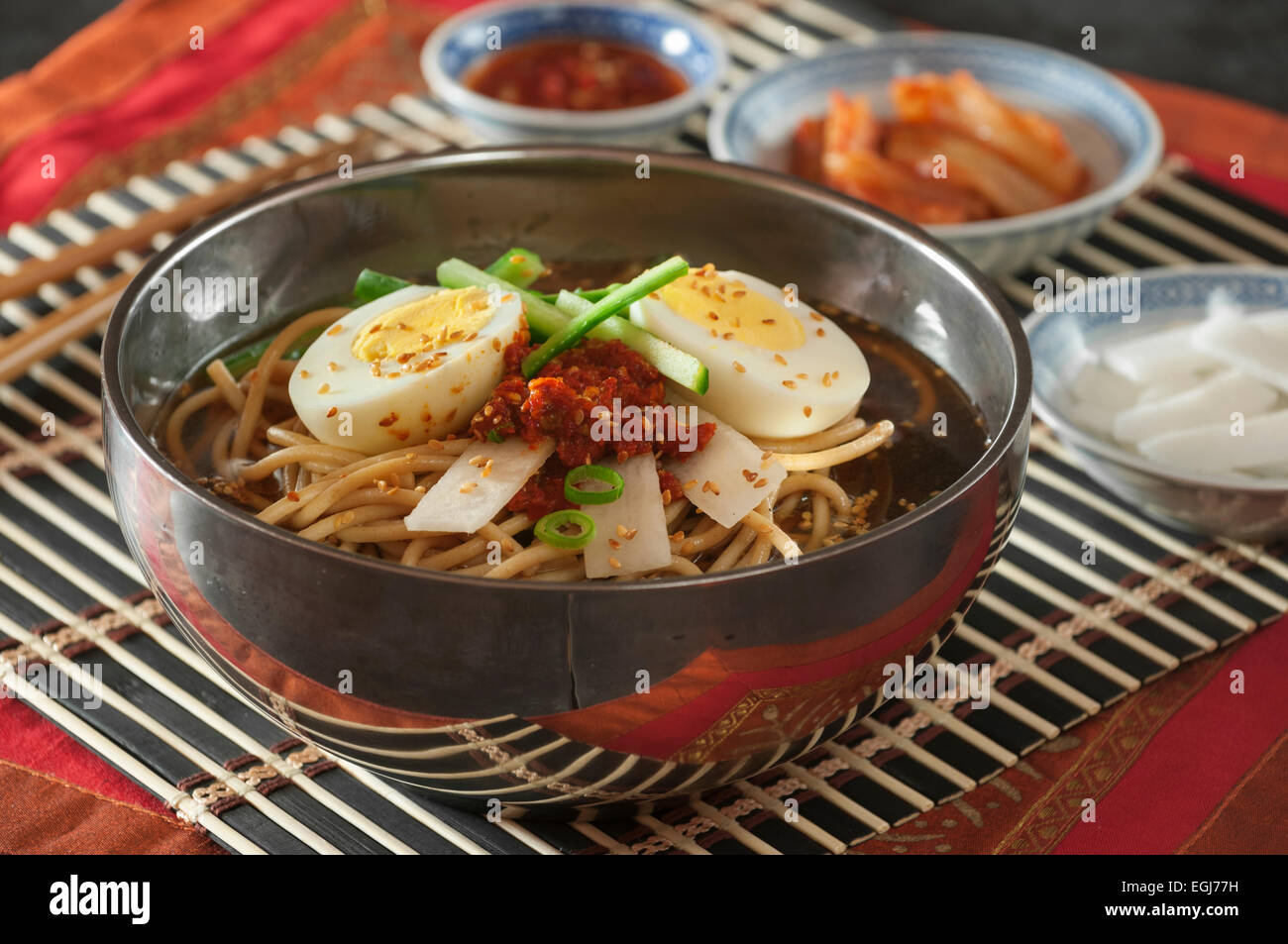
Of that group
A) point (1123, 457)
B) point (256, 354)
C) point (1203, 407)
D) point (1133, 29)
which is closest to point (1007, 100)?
point (1203, 407)

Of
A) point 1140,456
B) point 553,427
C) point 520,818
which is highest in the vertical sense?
point 553,427

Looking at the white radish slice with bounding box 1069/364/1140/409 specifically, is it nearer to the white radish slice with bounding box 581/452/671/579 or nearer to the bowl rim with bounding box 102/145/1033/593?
the bowl rim with bounding box 102/145/1033/593

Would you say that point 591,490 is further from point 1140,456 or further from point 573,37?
point 573,37

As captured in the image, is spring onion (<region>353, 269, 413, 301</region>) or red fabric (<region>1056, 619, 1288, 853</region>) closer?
red fabric (<region>1056, 619, 1288, 853</region>)

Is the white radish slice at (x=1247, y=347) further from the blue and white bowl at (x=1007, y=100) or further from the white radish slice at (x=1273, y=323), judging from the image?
the blue and white bowl at (x=1007, y=100)

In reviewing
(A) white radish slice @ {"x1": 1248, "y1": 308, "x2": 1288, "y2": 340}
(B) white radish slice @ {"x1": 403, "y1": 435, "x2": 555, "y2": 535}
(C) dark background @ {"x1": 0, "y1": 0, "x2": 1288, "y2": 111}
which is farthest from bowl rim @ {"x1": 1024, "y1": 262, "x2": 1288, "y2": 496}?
(C) dark background @ {"x1": 0, "y1": 0, "x2": 1288, "y2": 111}

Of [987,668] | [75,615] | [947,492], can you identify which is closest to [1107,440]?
[987,668]

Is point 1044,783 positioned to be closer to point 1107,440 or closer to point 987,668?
point 987,668
